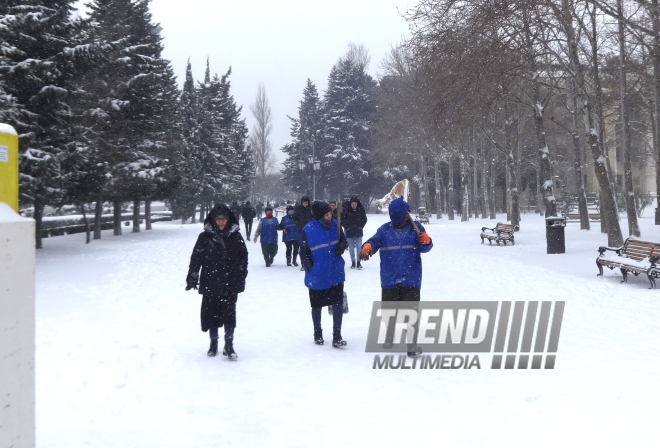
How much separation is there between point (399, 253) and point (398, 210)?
47 centimetres

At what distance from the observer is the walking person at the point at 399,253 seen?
263 inches

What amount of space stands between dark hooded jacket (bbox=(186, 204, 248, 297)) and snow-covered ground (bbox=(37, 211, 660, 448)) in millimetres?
818

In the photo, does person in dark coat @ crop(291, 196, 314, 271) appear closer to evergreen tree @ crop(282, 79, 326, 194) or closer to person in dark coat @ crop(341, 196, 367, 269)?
person in dark coat @ crop(341, 196, 367, 269)

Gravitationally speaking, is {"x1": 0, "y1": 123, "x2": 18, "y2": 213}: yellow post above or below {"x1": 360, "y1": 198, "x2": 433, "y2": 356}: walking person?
above

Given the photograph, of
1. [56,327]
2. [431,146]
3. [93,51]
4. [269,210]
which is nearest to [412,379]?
[56,327]

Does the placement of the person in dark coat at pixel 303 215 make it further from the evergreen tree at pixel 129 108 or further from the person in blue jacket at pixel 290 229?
the evergreen tree at pixel 129 108

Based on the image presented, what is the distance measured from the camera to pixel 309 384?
5.87 metres

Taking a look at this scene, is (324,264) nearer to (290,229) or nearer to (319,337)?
(319,337)

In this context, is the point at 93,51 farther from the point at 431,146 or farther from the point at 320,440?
the point at 431,146

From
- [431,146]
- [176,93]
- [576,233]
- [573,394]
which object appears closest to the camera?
[573,394]

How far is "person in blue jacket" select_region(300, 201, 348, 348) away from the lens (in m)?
7.27

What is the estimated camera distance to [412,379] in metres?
6.06

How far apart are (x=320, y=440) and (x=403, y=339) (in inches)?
136

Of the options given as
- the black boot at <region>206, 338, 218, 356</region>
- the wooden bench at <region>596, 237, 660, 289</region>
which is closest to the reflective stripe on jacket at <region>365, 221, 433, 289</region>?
the black boot at <region>206, 338, 218, 356</region>
